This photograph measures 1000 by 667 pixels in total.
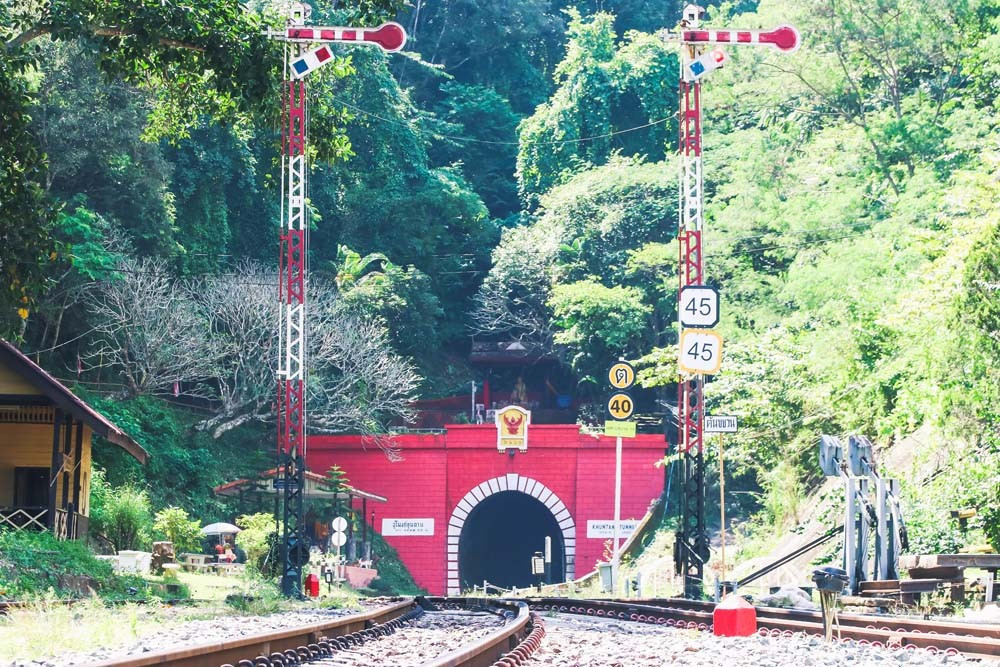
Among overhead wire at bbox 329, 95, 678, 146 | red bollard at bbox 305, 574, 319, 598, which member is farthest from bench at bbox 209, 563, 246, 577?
overhead wire at bbox 329, 95, 678, 146

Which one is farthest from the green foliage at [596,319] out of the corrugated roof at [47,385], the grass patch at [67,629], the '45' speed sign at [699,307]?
the grass patch at [67,629]

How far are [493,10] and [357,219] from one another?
47.9 feet

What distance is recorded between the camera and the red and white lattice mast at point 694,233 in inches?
832

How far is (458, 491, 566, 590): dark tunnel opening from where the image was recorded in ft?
146

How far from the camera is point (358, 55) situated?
48.4 meters

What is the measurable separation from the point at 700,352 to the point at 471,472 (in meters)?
24.9

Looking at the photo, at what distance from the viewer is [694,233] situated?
22.1 metres

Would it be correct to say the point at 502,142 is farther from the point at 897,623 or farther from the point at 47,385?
the point at 897,623

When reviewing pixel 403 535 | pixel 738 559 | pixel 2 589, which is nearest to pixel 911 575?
pixel 2 589

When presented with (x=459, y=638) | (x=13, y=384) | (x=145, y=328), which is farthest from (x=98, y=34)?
(x=145, y=328)

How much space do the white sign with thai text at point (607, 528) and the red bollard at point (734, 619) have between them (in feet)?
98.5

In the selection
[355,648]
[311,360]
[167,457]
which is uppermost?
[311,360]

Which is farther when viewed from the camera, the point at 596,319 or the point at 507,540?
the point at 507,540

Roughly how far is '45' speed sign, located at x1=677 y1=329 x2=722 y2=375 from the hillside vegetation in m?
3.55
